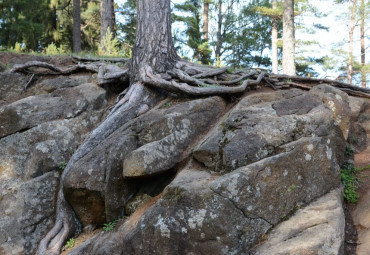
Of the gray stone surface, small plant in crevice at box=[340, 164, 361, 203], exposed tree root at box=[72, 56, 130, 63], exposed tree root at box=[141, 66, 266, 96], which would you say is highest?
exposed tree root at box=[72, 56, 130, 63]

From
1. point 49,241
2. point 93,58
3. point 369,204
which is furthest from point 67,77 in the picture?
point 369,204

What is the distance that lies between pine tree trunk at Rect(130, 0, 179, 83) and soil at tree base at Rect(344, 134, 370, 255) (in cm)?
438

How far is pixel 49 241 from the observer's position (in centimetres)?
496

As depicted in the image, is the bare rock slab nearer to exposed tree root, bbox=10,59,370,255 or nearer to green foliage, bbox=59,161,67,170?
exposed tree root, bbox=10,59,370,255

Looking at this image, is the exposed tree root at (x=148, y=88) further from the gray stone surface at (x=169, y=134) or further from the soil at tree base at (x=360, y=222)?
the soil at tree base at (x=360, y=222)

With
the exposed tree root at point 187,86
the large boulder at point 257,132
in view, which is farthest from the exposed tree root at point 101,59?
the large boulder at point 257,132

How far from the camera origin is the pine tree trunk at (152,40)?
6590 mm

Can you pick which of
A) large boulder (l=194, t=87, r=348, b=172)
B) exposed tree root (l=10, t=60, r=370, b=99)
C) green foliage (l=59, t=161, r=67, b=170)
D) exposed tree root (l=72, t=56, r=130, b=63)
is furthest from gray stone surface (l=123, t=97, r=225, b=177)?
exposed tree root (l=72, t=56, r=130, b=63)

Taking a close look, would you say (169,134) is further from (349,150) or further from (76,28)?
(76,28)

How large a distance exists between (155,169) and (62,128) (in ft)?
9.33

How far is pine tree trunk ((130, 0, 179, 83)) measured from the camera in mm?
6590

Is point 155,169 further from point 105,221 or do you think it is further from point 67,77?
point 67,77

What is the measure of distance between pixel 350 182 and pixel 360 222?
2.80 feet

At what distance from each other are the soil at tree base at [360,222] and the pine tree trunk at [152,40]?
4.38m
